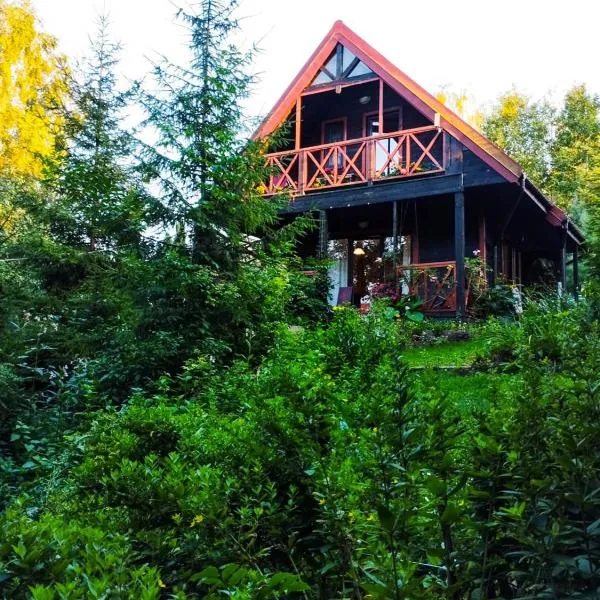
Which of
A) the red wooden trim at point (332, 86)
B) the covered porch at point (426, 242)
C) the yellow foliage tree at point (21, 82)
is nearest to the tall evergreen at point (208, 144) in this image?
the covered porch at point (426, 242)

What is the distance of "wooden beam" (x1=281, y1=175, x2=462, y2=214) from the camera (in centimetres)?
1153

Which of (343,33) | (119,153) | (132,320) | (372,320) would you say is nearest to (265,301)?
(132,320)

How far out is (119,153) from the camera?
8.56 meters

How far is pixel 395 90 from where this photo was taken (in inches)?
484

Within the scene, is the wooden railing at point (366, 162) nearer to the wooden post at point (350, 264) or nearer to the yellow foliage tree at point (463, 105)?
the wooden post at point (350, 264)

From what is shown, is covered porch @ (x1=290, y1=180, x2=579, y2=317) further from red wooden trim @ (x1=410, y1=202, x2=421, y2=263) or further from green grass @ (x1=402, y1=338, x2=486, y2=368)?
green grass @ (x1=402, y1=338, x2=486, y2=368)

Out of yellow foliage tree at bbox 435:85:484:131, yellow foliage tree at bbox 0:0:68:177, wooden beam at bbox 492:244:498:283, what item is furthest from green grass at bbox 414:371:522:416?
yellow foliage tree at bbox 435:85:484:131

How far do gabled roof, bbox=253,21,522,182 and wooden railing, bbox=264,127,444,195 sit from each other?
1.53ft

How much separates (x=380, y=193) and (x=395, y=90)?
90.5 inches

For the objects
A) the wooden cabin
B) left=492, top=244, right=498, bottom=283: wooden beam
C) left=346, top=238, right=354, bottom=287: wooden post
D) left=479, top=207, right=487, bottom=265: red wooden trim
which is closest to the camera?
the wooden cabin

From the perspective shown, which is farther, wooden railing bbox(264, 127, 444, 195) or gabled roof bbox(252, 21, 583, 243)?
wooden railing bbox(264, 127, 444, 195)

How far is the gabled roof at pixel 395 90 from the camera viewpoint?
11109 mm

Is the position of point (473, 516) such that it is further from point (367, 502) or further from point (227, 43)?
point (227, 43)

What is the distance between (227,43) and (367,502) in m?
6.29
